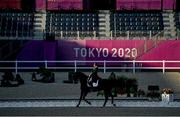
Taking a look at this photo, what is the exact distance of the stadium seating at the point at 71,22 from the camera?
125 ft

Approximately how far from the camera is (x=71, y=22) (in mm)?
39125

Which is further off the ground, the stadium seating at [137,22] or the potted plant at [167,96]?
the stadium seating at [137,22]

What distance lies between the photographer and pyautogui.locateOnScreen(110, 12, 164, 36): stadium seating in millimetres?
38094

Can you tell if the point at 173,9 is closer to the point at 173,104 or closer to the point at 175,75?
the point at 175,75

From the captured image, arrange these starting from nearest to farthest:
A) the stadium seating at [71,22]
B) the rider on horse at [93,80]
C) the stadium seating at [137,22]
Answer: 1. the rider on horse at [93,80]
2. the stadium seating at [137,22]
3. the stadium seating at [71,22]

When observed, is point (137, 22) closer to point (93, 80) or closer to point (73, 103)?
point (73, 103)

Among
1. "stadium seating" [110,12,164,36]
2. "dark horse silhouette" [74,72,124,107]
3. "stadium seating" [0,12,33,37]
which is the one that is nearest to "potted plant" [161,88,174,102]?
"dark horse silhouette" [74,72,124,107]

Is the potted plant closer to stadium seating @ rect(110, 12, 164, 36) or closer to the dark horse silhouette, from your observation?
the dark horse silhouette

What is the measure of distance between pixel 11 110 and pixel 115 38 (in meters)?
16.9

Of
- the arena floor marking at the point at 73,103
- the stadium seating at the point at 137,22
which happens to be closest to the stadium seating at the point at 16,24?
the stadium seating at the point at 137,22

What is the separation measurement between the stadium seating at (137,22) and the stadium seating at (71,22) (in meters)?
1.45

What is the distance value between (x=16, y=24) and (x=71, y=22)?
12.8 feet

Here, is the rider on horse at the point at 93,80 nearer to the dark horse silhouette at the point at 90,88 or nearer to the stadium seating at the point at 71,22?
the dark horse silhouette at the point at 90,88

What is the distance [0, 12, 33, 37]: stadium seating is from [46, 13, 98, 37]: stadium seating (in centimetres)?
137
